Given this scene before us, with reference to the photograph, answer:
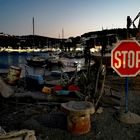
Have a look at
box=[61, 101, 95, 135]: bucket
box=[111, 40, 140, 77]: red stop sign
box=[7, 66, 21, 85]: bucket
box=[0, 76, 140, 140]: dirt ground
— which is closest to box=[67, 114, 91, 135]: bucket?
box=[61, 101, 95, 135]: bucket

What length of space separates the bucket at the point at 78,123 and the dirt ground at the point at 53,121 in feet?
0.43

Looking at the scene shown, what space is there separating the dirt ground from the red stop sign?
1.58m

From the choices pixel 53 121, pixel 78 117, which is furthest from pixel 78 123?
pixel 53 121

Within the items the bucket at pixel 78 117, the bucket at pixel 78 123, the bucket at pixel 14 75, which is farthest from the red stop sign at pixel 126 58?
the bucket at pixel 14 75

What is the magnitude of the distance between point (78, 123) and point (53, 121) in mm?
1360

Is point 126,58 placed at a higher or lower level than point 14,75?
higher

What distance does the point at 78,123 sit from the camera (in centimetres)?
677

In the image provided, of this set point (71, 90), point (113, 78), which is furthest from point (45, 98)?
point (113, 78)

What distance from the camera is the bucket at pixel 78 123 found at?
6.72m

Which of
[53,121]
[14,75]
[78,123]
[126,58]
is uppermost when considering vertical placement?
[126,58]

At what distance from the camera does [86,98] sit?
899 centimetres

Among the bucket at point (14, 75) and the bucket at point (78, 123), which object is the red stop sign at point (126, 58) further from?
the bucket at point (14, 75)

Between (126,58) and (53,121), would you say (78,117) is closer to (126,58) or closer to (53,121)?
(53,121)

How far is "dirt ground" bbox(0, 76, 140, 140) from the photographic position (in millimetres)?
6820
